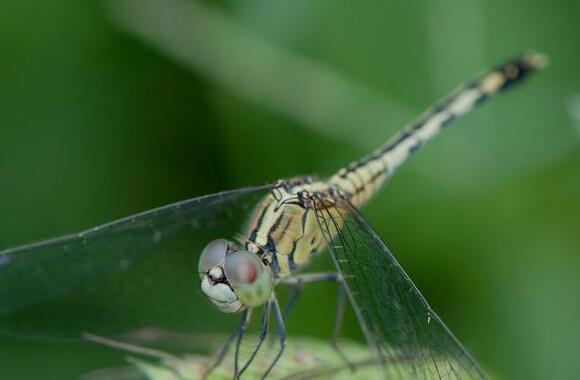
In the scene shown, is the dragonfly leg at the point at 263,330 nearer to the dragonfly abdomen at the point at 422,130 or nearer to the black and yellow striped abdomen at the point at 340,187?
the black and yellow striped abdomen at the point at 340,187

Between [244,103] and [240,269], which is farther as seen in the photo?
[244,103]

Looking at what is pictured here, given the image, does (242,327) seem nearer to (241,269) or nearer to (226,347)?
(226,347)

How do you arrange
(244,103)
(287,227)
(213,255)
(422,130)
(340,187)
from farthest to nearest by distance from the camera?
(244,103) → (422,130) → (340,187) → (287,227) → (213,255)

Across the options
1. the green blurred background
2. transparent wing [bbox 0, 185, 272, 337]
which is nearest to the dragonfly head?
transparent wing [bbox 0, 185, 272, 337]

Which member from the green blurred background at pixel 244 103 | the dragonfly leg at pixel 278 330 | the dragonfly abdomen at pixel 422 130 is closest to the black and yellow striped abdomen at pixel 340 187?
the dragonfly abdomen at pixel 422 130

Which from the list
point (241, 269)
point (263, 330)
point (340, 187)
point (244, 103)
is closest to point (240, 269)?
point (241, 269)

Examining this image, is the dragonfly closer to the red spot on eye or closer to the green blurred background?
the red spot on eye
